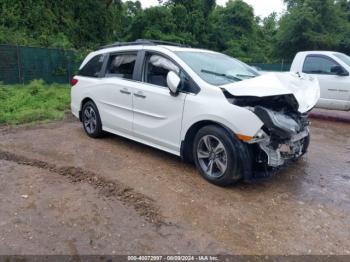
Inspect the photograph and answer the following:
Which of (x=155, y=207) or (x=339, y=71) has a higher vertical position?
(x=339, y=71)

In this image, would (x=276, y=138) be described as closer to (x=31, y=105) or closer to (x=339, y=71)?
(x=339, y=71)

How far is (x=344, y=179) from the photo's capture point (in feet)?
15.4

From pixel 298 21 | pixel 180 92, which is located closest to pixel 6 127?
pixel 180 92

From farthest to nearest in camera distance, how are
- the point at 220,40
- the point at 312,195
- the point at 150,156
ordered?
the point at 220,40, the point at 150,156, the point at 312,195

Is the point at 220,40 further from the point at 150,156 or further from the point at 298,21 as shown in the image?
the point at 150,156

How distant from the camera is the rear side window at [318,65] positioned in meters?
8.71

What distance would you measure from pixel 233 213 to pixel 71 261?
5.68ft

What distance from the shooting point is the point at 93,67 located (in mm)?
6352

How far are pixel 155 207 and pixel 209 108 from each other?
140 cm

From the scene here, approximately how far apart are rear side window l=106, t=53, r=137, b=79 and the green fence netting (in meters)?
9.30

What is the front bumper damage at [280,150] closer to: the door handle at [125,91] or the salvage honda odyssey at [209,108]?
the salvage honda odyssey at [209,108]

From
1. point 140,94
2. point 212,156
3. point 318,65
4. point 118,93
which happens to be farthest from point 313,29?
point 212,156

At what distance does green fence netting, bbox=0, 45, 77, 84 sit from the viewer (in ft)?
43.7

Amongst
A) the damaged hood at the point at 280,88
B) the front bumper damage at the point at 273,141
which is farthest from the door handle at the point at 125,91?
the front bumper damage at the point at 273,141
